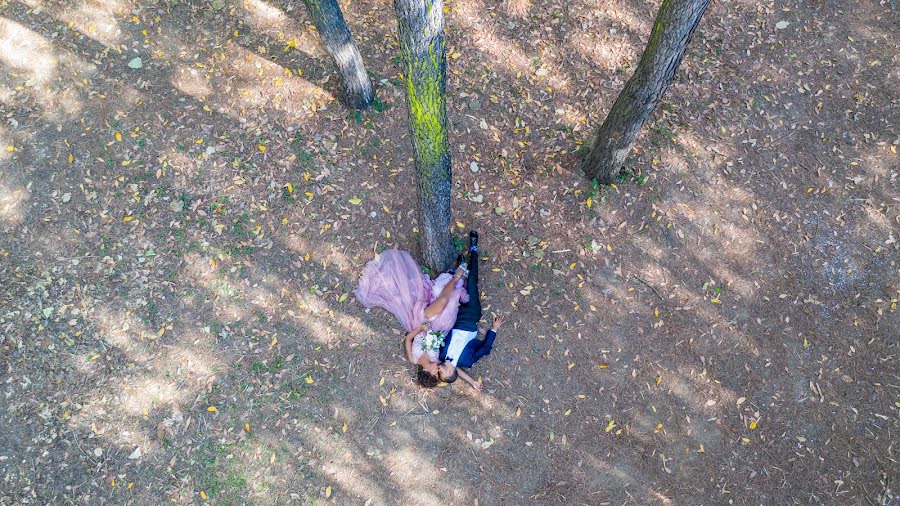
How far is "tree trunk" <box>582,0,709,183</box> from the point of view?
200 inches

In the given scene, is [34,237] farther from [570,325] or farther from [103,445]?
[570,325]

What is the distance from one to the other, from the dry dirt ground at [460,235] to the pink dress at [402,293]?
0.21 m

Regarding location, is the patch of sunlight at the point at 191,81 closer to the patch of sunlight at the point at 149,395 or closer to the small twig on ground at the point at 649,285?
the patch of sunlight at the point at 149,395

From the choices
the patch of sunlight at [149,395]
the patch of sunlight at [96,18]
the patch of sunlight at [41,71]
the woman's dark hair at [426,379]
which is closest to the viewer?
the patch of sunlight at [149,395]

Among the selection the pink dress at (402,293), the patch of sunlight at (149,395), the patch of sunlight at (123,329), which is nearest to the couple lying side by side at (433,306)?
the pink dress at (402,293)

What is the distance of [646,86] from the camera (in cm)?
578

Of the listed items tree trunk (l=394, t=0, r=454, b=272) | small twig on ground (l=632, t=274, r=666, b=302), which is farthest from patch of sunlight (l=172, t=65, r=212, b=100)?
small twig on ground (l=632, t=274, r=666, b=302)

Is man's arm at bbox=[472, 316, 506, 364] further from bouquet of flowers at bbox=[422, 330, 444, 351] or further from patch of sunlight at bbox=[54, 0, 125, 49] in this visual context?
patch of sunlight at bbox=[54, 0, 125, 49]

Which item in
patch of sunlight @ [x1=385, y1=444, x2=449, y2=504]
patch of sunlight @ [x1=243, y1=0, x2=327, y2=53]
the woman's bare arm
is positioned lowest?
patch of sunlight @ [x1=385, y1=444, x2=449, y2=504]

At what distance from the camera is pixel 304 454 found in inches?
241

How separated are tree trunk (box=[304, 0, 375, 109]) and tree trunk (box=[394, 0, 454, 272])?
215cm

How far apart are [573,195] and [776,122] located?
330 cm

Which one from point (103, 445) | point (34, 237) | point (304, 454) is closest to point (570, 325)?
point (304, 454)

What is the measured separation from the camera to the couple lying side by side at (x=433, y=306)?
6379 mm
